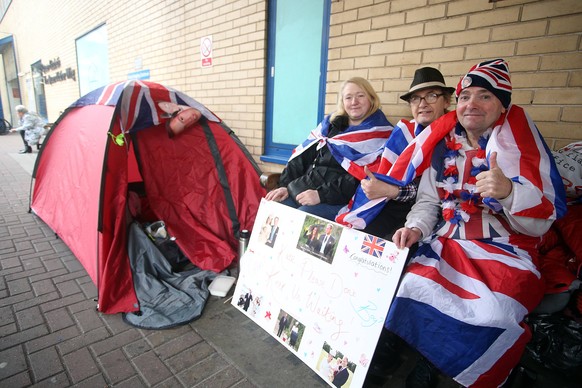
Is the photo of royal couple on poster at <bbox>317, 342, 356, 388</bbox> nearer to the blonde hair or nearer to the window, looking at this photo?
the blonde hair

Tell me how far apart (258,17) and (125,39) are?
3.21 m

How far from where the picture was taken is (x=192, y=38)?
382 centimetres

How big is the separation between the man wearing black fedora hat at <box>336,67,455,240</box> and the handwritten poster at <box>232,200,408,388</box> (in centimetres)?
19

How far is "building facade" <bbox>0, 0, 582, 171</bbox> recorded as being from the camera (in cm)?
168

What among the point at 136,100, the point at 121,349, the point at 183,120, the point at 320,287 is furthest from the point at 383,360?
the point at 136,100

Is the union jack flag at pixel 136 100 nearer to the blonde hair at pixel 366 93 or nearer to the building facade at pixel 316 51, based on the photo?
the building facade at pixel 316 51

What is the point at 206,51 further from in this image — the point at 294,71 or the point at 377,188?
the point at 377,188

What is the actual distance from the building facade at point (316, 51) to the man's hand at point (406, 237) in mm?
1009

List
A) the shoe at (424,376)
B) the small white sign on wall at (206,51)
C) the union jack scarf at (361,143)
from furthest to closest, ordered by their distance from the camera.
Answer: the small white sign on wall at (206,51) → the union jack scarf at (361,143) → the shoe at (424,376)

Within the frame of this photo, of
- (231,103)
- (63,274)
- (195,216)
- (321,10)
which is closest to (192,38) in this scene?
(231,103)

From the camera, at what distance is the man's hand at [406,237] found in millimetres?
1362

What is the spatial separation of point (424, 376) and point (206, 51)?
3.69 m

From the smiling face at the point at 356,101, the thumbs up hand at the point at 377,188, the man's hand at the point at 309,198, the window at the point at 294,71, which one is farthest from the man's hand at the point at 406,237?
the window at the point at 294,71

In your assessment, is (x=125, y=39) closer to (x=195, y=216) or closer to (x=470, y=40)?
(x=195, y=216)
